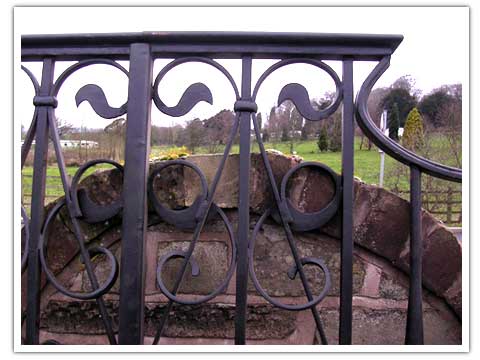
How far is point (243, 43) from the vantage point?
0.94m

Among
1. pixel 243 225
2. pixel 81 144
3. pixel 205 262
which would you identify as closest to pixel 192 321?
pixel 205 262

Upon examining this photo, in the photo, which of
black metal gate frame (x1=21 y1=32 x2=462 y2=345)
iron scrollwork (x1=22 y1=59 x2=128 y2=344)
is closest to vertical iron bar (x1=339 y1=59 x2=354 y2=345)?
black metal gate frame (x1=21 y1=32 x2=462 y2=345)

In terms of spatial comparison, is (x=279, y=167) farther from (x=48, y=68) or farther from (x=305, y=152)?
(x=48, y=68)

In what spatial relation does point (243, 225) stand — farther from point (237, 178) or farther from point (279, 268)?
point (279, 268)

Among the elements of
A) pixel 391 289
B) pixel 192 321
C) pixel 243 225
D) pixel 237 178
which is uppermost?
pixel 237 178

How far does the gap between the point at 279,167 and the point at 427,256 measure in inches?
18.3

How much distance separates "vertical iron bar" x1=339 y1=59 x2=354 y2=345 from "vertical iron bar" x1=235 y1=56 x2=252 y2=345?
0.74 ft

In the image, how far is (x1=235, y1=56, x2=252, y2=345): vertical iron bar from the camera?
35.5 inches

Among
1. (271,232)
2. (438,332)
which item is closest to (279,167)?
(271,232)

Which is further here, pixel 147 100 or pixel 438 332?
pixel 438 332

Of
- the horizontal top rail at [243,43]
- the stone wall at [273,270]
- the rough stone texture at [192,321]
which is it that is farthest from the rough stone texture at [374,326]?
the horizontal top rail at [243,43]

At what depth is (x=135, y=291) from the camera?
0.91 meters

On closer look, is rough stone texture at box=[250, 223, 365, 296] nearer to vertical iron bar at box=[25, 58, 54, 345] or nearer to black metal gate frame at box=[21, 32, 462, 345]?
black metal gate frame at box=[21, 32, 462, 345]

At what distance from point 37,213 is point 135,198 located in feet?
0.84
